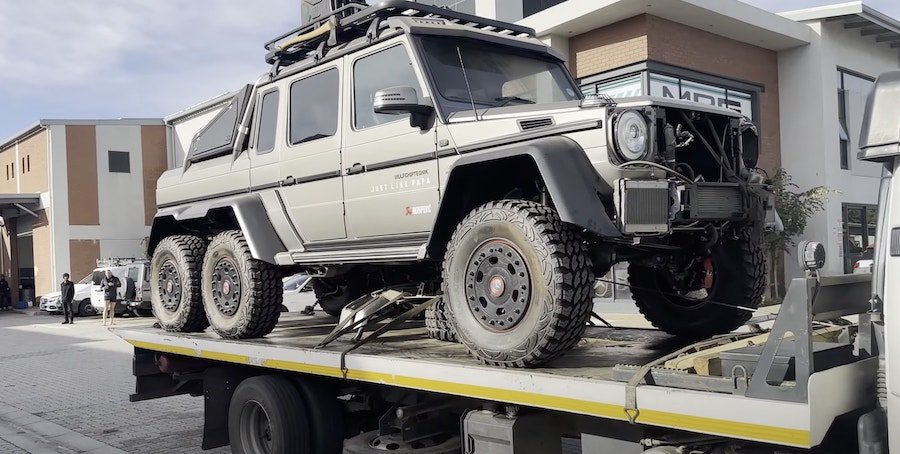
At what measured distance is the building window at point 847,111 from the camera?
20141 millimetres

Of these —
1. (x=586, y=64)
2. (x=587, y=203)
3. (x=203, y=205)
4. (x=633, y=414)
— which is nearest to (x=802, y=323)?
(x=633, y=414)

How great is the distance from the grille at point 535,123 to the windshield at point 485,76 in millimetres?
645

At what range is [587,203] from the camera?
155 inches

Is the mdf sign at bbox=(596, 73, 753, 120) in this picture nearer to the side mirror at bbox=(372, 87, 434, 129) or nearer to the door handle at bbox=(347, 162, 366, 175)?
the door handle at bbox=(347, 162, 366, 175)

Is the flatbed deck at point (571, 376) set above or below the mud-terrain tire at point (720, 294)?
below

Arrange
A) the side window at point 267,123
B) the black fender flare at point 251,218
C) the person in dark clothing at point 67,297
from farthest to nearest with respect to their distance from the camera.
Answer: the person in dark clothing at point 67,297 < the side window at point 267,123 < the black fender flare at point 251,218

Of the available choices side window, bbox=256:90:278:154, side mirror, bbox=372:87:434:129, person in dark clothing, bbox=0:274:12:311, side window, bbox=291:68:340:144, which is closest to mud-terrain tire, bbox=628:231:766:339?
side mirror, bbox=372:87:434:129

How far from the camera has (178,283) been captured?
23.7 ft

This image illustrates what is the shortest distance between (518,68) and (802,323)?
10.1 feet

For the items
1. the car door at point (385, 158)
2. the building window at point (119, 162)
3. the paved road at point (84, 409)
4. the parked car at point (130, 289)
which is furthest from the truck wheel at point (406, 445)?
the building window at point (119, 162)

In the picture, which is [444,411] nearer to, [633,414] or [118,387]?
[633,414]

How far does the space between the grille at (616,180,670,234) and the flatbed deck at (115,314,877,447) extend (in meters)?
0.72

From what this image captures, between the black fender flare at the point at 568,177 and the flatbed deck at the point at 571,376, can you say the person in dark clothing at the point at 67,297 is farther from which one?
the black fender flare at the point at 568,177

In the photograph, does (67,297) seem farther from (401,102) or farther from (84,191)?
(401,102)
